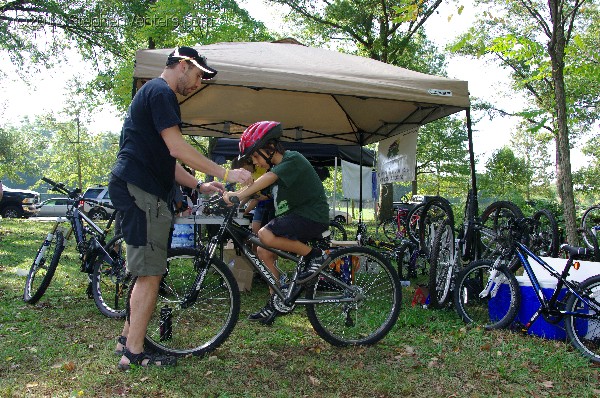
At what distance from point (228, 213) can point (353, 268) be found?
107cm

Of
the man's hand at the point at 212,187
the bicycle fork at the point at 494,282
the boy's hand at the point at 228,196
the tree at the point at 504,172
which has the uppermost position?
the tree at the point at 504,172

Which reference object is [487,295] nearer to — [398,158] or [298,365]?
[298,365]

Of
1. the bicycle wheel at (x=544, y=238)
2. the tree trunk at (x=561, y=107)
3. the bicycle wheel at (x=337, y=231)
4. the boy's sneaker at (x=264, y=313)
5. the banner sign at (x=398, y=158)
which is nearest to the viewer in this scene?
the boy's sneaker at (x=264, y=313)

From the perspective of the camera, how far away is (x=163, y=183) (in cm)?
314

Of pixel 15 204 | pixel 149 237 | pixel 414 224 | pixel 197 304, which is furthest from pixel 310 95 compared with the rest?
pixel 15 204

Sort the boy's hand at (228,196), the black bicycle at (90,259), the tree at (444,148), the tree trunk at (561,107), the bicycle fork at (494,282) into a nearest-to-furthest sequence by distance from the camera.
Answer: the boy's hand at (228,196) → the bicycle fork at (494,282) → the black bicycle at (90,259) → the tree trunk at (561,107) → the tree at (444,148)

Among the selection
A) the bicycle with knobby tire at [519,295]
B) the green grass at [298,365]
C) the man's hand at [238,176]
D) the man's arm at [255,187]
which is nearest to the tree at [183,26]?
the green grass at [298,365]

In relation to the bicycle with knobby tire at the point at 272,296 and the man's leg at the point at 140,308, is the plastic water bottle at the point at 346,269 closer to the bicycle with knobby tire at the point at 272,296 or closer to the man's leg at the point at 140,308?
the bicycle with knobby tire at the point at 272,296

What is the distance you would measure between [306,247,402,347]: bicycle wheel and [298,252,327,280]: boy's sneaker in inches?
2.9

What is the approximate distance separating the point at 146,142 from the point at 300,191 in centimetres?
126

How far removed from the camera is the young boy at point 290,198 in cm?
367

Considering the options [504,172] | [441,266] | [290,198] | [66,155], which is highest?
[66,155]

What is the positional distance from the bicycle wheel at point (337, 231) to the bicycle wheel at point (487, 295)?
4.65 m

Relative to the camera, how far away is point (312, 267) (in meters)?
3.67
